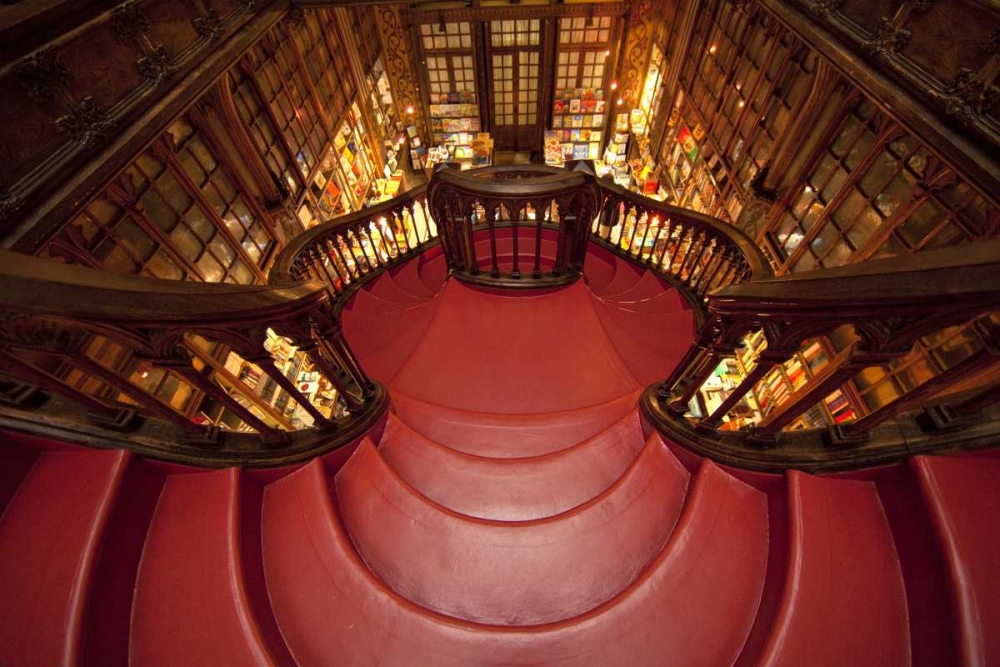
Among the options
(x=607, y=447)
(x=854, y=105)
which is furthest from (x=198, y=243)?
(x=854, y=105)

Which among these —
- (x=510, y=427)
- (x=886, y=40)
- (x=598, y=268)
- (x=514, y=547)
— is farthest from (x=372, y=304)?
(x=886, y=40)

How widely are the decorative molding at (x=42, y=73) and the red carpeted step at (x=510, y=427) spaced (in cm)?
305

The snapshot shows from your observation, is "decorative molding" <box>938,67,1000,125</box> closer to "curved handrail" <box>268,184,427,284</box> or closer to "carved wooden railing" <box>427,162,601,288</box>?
"carved wooden railing" <box>427,162,601,288</box>

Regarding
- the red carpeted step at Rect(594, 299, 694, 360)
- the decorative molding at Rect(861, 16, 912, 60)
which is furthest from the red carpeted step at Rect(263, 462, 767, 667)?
the decorative molding at Rect(861, 16, 912, 60)

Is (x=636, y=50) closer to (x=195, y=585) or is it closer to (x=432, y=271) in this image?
(x=432, y=271)

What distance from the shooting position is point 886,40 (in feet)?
10.2

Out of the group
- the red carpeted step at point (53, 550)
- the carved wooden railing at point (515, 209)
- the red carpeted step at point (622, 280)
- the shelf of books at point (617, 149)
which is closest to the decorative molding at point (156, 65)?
the carved wooden railing at point (515, 209)

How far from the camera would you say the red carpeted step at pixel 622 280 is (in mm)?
3941

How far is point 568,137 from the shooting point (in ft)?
34.6

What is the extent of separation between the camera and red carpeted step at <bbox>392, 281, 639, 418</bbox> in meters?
2.38

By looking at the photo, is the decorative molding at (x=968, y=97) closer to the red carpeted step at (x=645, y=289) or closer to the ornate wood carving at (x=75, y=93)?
the red carpeted step at (x=645, y=289)

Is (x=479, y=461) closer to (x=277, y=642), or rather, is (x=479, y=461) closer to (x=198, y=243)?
(x=277, y=642)

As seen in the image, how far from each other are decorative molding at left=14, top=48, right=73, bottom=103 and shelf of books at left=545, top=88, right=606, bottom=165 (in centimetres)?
896

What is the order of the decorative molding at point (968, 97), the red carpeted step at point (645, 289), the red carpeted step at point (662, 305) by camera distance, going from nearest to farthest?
the decorative molding at point (968, 97) < the red carpeted step at point (662, 305) < the red carpeted step at point (645, 289)
